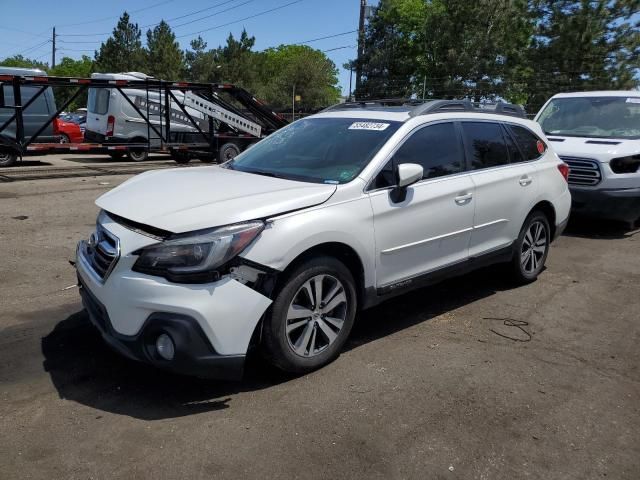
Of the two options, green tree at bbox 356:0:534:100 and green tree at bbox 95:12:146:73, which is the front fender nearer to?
green tree at bbox 356:0:534:100

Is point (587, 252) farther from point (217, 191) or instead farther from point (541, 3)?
point (541, 3)

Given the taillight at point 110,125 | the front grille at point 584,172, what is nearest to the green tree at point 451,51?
the taillight at point 110,125

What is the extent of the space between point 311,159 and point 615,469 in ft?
9.04

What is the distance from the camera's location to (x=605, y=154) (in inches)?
310

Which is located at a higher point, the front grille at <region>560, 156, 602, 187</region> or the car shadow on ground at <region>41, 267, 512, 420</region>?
the front grille at <region>560, 156, 602, 187</region>

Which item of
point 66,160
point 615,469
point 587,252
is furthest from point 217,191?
point 66,160

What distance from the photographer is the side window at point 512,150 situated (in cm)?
535

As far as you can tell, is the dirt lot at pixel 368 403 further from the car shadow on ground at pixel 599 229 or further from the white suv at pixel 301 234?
the car shadow on ground at pixel 599 229

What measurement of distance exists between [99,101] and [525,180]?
1521 centimetres

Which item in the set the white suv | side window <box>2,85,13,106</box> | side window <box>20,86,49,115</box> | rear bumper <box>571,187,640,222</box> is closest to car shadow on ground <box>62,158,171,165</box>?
side window <box>20,86,49,115</box>

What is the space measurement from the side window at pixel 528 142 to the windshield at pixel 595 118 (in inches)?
140

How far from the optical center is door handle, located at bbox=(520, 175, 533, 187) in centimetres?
531

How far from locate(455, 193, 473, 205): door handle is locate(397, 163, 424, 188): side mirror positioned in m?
0.65

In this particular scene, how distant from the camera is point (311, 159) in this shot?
4355 mm
